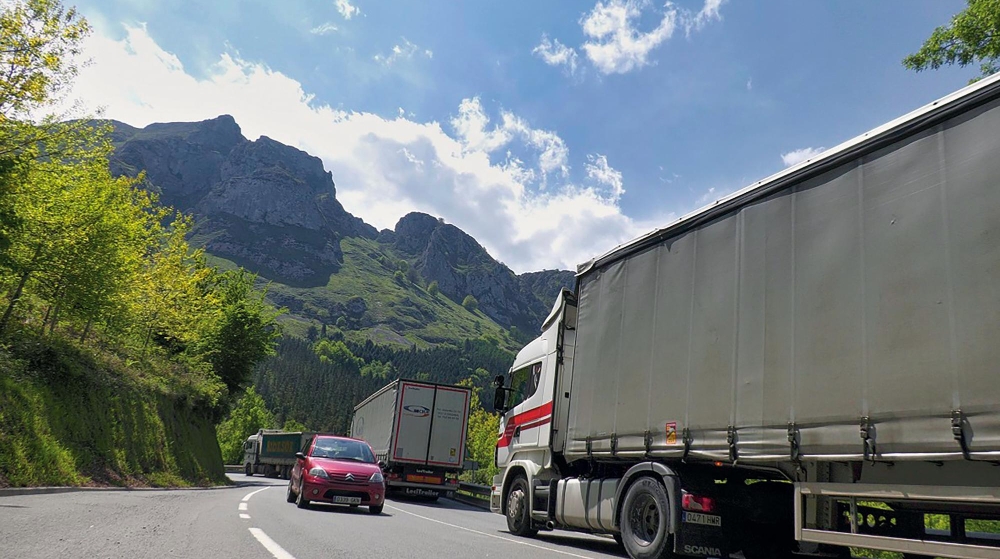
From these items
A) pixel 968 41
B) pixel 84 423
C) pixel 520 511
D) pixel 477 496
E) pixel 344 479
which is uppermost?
pixel 968 41

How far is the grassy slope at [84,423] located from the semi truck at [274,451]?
21998mm

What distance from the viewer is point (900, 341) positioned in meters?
5.16

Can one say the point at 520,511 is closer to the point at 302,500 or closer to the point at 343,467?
the point at 343,467

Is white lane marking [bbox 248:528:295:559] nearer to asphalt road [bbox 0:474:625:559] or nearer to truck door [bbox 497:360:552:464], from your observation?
asphalt road [bbox 0:474:625:559]

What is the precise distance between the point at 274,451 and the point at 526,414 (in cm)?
4508

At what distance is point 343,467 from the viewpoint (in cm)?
1305

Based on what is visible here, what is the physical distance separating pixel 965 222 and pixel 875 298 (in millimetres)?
889

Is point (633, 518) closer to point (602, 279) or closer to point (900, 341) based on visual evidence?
point (602, 279)

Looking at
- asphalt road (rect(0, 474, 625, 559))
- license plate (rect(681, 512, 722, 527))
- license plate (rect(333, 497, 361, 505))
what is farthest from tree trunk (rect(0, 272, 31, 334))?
license plate (rect(681, 512, 722, 527))

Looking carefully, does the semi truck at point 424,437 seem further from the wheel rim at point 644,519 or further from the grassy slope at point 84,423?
the wheel rim at point 644,519

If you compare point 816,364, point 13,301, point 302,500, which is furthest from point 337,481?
point 13,301

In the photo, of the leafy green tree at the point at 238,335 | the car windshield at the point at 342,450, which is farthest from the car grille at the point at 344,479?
the leafy green tree at the point at 238,335

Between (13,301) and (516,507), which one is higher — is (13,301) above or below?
above

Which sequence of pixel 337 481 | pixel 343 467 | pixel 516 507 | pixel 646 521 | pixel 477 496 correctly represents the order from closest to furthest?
pixel 646 521 < pixel 516 507 < pixel 337 481 < pixel 343 467 < pixel 477 496
